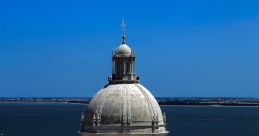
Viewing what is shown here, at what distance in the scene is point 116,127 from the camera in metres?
32.1

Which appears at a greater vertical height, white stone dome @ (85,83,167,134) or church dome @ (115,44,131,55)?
church dome @ (115,44,131,55)

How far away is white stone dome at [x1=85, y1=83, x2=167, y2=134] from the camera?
3229 centimetres

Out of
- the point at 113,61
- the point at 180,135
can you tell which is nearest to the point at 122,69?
the point at 113,61

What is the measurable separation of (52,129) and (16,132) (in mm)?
8477

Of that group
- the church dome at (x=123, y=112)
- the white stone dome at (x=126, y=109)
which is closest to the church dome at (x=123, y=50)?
the church dome at (x=123, y=112)

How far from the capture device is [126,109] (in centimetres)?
3244

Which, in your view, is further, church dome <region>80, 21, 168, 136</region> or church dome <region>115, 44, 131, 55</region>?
church dome <region>115, 44, 131, 55</region>

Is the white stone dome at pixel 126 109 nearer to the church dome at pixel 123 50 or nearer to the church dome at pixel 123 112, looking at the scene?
the church dome at pixel 123 112

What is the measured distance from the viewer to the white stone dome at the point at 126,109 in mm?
32294

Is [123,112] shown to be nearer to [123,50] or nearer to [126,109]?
[126,109]

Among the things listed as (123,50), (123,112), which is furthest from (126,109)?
(123,50)

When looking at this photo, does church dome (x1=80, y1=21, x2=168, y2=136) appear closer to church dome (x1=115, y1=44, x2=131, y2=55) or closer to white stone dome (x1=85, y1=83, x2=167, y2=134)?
white stone dome (x1=85, y1=83, x2=167, y2=134)

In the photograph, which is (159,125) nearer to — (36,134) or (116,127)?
(116,127)

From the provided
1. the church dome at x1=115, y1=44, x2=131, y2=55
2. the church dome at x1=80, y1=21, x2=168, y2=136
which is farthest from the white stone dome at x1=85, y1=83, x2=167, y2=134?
the church dome at x1=115, y1=44, x2=131, y2=55
